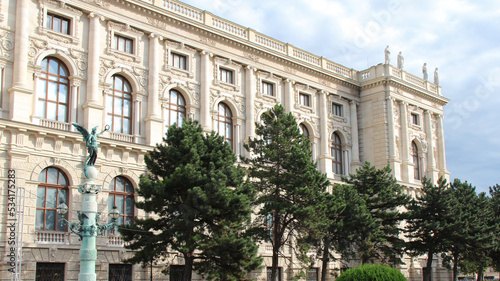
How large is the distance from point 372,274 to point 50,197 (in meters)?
16.7

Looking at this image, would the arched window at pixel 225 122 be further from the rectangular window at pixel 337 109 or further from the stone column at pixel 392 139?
the stone column at pixel 392 139

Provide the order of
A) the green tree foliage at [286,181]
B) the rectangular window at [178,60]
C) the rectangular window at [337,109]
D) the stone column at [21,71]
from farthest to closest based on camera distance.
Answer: the rectangular window at [337,109] < the rectangular window at [178,60] < the green tree foliage at [286,181] < the stone column at [21,71]

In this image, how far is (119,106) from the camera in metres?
35.8

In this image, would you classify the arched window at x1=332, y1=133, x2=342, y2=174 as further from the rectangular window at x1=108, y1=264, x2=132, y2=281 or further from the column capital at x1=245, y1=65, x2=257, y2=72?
the rectangular window at x1=108, y1=264, x2=132, y2=281

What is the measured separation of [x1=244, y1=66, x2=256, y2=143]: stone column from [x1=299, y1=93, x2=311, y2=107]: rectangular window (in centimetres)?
549

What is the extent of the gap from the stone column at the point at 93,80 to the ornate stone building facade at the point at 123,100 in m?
0.06

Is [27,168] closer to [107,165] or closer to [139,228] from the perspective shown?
[107,165]

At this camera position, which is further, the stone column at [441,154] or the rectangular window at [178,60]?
the stone column at [441,154]

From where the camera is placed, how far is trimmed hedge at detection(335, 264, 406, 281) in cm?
2470

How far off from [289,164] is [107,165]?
33.1 feet

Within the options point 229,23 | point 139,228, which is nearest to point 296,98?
point 229,23

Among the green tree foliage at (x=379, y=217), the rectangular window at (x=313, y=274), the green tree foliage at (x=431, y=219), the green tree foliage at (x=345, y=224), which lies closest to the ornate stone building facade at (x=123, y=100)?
the rectangular window at (x=313, y=274)

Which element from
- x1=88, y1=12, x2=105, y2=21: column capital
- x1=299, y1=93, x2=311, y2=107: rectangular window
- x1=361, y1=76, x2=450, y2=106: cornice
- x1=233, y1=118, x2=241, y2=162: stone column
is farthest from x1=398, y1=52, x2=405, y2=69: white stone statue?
x1=88, y1=12, x2=105, y2=21: column capital

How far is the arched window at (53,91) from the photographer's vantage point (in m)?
32.4
